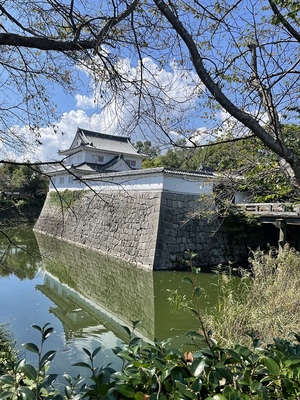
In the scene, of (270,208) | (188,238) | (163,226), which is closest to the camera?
(163,226)

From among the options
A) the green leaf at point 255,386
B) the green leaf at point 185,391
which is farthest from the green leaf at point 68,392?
the green leaf at point 255,386

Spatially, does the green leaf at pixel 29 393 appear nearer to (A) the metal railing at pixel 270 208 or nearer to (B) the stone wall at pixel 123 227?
(B) the stone wall at pixel 123 227

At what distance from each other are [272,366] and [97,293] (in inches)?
246

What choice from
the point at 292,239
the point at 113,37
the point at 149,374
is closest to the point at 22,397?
the point at 149,374

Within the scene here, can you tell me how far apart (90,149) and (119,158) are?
86.2 inches

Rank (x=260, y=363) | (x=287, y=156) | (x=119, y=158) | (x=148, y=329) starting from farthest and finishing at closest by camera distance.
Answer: (x=119, y=158)
(x=148, y=329)
(x=287, y=156)
(x=260, y=363)

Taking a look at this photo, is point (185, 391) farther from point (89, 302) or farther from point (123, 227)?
point (123, 227)

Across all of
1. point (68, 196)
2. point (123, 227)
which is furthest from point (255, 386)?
point (68, 196)

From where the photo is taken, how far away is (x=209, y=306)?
227 inches

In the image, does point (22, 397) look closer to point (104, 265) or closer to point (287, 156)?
point (287, 156)

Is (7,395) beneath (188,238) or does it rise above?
beneath

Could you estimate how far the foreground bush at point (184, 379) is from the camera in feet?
3.44

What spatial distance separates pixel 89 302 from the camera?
21.0 ft

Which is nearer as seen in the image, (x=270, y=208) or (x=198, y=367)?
(x=198, y=367)
